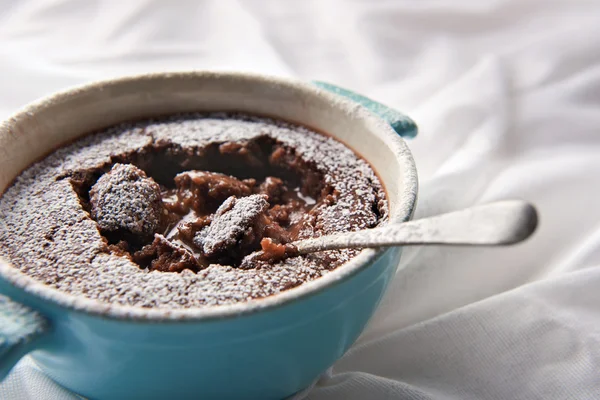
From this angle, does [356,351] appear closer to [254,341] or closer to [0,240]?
[254,341]

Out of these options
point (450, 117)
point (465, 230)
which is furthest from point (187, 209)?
point (450, 117)

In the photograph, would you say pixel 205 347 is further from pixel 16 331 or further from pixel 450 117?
pixel 450 117

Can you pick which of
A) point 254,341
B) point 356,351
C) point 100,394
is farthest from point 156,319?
point 356,351

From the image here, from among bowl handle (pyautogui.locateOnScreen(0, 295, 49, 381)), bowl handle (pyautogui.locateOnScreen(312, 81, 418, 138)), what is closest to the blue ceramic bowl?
bowl handle (pyautogui.locateOnScreen(0, 295, 49, 381))

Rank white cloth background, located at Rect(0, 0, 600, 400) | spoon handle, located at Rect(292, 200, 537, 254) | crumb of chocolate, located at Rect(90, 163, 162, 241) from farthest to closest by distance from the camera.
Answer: white cloth background, located at Rect(0, 0, 600, 400) → crumb of chocolate, located at Rect(90, 163, 162, 241) → spoon handle, located at Rect(292, 200, 537, 254)

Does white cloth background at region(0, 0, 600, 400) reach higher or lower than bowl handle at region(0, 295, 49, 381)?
lower

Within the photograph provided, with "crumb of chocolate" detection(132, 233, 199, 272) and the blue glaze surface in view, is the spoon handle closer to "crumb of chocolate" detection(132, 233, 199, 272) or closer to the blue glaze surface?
the blue glaze surface

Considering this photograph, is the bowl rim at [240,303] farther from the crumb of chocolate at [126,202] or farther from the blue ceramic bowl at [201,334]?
the crumb of chocolate at [126,202]
